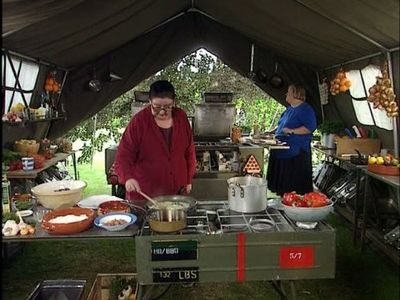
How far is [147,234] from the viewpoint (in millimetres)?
1600

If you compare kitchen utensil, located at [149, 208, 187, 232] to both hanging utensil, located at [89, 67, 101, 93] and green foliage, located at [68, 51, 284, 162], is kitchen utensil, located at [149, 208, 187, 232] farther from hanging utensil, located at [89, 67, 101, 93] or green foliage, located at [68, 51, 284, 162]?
green foliage, located at [68, 51, 284, 162]

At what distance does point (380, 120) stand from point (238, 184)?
214 centimetres

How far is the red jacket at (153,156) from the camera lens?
2123 millimetres

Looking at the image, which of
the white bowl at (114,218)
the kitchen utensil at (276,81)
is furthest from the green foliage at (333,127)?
the white bowl at (114,218)

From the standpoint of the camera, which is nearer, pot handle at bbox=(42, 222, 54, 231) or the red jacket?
pot handle at bbox=(42, 222, 54, 231)

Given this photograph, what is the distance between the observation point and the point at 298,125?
12.6 ft

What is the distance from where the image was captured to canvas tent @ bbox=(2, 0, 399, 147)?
2223mm

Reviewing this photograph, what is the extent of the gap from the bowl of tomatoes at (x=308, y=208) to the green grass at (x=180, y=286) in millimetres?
941

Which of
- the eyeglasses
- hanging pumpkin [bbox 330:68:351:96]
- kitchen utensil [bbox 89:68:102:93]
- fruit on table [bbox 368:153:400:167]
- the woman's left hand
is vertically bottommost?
fruit on table [bbox 368:153:400:167]

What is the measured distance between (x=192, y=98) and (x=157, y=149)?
3.61 meters

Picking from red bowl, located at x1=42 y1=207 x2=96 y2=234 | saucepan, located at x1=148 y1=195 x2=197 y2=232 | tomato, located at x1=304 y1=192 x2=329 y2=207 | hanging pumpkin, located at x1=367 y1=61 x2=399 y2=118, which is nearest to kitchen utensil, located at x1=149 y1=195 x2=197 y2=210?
saucepan, located at x1=148 y1=195 x2=197 y2=232

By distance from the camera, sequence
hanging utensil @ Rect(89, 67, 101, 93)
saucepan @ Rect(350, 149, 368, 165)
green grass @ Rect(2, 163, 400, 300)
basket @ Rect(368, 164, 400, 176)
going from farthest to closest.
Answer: hanging utensil @ Rect(89, 67, 101, 93), saucepan @ Rect(350, 149, 368, 165), basket @ Rect(368, 164, 400, 176), green grass @ Rect(2, 163, 400, 300)

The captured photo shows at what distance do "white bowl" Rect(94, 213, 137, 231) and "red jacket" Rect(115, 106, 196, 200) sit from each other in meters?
0.32

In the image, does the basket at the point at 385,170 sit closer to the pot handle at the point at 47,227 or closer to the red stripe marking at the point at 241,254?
the red stripe marking at the point at 241,254
